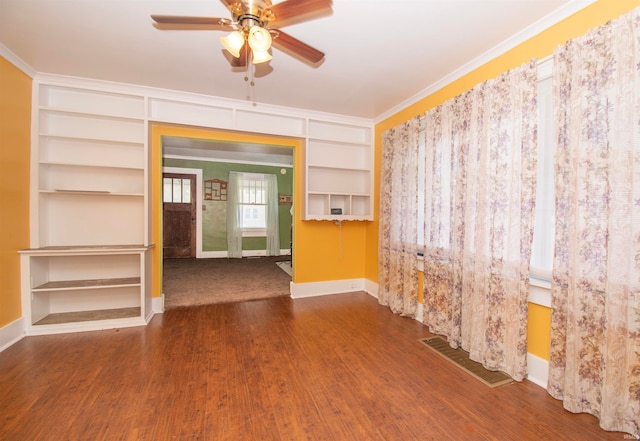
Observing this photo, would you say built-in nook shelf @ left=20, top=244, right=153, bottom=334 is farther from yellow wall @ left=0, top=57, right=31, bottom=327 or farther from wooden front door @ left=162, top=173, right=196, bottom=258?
wooden front door @ left=162, top=173, right=196, bottom=258

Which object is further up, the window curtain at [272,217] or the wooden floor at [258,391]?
the window curtain at [272,217]

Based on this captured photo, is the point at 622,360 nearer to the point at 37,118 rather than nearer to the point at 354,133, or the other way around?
the point at 354,133

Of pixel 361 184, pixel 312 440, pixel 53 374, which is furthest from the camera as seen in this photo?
pixel 361 184

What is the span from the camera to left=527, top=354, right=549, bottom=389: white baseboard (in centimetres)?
188

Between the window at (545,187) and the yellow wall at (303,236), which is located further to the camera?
the yellow wall at (303,236)

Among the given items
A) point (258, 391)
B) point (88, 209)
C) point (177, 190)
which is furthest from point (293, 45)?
point (177, 190)

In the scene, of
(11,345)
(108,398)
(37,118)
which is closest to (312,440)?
(108,398)

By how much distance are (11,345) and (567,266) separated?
4.33m

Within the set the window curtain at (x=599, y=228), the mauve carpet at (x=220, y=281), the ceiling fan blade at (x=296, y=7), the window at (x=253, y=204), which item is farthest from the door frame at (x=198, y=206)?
the window curtain at (x=599, y=228)

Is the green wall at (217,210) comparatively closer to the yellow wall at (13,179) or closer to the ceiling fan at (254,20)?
the yellow wall at (13,179)

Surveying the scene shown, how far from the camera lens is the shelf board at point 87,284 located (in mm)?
2650

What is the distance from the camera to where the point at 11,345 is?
2375 mm

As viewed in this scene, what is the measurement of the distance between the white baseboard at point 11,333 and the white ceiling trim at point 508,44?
14.8ft

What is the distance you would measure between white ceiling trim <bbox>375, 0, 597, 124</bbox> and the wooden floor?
8.16ft
